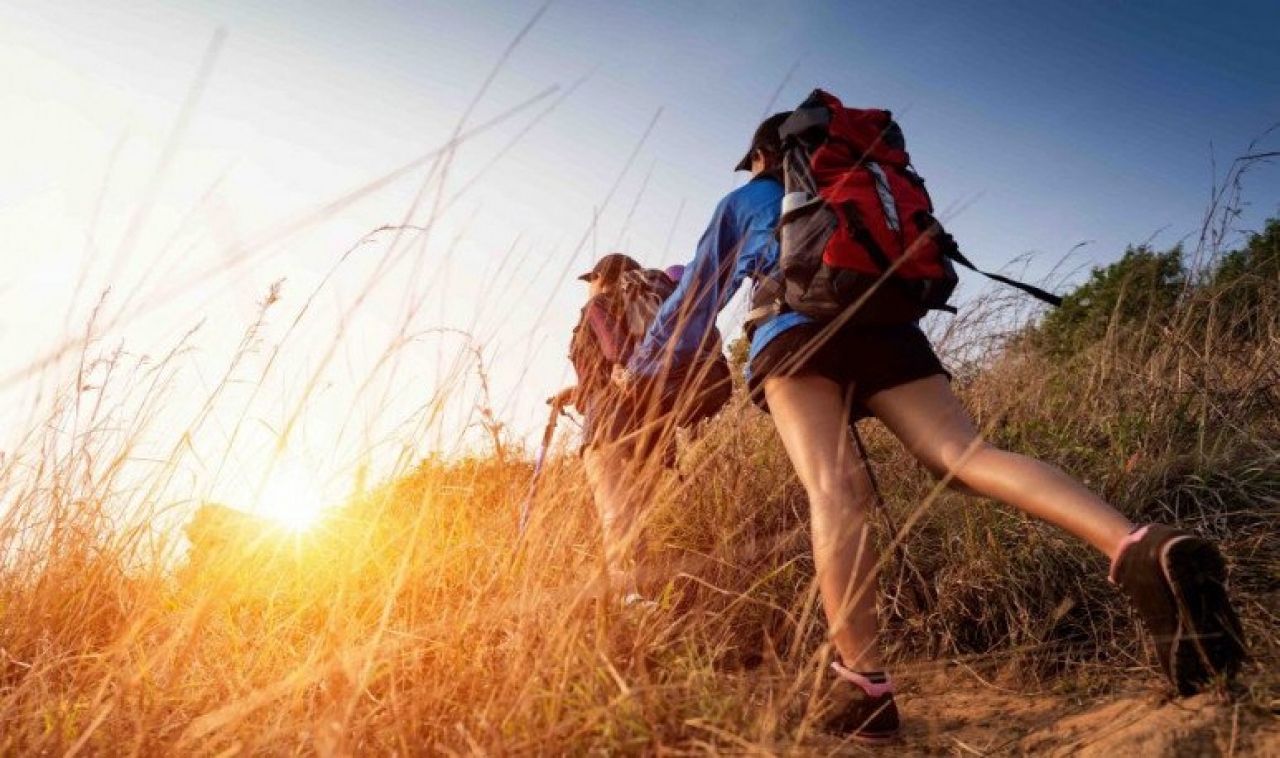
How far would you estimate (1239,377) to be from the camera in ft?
9.44

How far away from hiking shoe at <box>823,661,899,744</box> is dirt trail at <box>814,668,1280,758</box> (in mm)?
43

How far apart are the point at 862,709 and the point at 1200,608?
70 cm

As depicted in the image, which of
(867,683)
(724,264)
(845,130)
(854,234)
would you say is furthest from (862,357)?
(867,683)

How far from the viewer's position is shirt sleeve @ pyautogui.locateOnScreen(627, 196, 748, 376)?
204 cm

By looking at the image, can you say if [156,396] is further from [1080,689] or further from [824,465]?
[1080,689]

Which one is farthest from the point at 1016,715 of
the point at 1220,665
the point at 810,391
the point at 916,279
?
the point at 916,279

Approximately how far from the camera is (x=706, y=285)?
2033 mm

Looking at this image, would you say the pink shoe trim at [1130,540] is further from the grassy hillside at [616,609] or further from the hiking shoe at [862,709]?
the hiking shoe at [862,709]

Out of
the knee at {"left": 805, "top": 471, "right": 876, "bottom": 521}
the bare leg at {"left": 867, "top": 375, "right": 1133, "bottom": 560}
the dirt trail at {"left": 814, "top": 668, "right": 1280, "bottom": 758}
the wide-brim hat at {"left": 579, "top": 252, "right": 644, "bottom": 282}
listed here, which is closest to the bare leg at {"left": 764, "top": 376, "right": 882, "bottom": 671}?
the knee at {"left": 805, "top": 471, "right": 876, "bottom": 521}

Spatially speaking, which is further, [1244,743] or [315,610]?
[315,610]

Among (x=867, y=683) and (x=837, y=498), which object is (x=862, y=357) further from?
(x=867, y=683)

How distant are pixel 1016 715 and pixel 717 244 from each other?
1490 mm

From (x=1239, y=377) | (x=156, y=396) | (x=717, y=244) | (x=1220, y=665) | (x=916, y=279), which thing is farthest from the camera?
(x=1239, y=377)

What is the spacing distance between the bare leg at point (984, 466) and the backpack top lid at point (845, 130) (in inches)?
24.7
